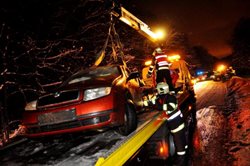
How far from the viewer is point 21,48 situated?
33.0 feet

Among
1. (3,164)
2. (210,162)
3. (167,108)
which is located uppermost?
(167,108)

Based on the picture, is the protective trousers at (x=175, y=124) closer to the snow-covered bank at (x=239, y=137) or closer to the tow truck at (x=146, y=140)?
the tow truck at (x=146, y=140)

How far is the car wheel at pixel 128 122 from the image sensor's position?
4.09 m

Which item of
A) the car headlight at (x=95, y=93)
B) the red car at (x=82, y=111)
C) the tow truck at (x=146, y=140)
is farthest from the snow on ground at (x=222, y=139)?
the car headlight at (x=95, y=93)

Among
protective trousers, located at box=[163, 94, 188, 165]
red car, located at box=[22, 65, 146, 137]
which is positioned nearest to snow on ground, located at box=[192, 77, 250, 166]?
protective trousers, located at box=[163, 94, 188, 165]

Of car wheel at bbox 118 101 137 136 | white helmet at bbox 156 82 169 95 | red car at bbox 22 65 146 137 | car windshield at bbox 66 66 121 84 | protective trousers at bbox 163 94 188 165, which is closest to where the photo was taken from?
red car at bbox 22 65 146 137

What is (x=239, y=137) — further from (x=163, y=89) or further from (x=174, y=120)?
(x=163, y=89)

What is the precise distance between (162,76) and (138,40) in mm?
19064

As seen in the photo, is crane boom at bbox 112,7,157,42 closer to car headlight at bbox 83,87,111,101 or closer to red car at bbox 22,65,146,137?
red car at bbox 22,65,146,137

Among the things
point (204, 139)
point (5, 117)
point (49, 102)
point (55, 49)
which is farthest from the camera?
point (55, 49)

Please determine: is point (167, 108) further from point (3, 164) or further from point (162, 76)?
point (3, 164)

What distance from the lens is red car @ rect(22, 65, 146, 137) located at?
371 cm

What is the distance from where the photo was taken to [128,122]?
416 centimetres

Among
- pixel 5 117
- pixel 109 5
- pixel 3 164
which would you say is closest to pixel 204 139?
pixel 109 5
